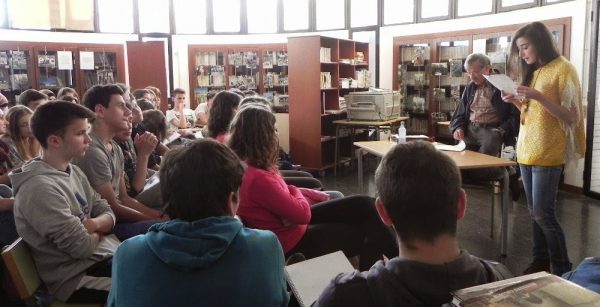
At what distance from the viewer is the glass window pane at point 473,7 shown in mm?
7164

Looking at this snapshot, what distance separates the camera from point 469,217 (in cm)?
475

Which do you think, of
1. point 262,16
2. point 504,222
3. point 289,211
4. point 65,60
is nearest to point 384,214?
point 289,211

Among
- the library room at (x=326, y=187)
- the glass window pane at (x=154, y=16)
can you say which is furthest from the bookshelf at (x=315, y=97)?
the glass window pane at (x=154, y=16)

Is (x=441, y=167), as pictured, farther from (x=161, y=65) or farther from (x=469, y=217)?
(x=161, y=65)

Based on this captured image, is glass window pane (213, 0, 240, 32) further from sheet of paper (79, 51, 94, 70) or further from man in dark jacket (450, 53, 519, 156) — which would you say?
man in dark jacket (450, 53, 519, 156)

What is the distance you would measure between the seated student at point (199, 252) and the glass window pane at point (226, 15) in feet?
30.3

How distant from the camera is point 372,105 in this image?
720 cm

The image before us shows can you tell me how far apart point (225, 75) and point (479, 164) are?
7.35 m

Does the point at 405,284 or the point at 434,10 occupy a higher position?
the point at 434,10

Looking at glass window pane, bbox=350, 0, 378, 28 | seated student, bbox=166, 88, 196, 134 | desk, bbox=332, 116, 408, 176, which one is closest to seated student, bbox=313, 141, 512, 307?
seated student, bbox=166, 88, 196, 134

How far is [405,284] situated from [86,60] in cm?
904

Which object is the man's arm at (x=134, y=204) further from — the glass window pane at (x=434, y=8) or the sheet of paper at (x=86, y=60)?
the sheet of paper at (x=86, y=60)

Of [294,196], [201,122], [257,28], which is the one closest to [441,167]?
[294,196]

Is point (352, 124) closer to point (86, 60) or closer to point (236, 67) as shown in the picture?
point (236, 67)
